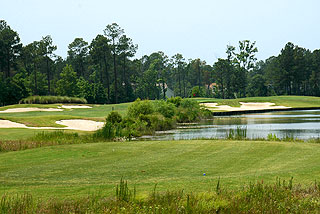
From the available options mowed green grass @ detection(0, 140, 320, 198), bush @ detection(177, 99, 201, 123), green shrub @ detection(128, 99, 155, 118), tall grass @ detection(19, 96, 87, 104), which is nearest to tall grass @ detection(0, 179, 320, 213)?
mowed green grass @ detection(0, 140, 320, 198)

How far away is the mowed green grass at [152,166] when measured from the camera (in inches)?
390

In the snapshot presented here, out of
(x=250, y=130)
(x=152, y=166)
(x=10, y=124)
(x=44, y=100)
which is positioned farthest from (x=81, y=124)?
(x=44, y=100)

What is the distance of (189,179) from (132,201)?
3.19m

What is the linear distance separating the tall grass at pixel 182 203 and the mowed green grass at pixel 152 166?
98 centimetres

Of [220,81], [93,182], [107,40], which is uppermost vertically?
[107,40]

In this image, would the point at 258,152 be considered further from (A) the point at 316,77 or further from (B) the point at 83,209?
(A) the point at 316,77

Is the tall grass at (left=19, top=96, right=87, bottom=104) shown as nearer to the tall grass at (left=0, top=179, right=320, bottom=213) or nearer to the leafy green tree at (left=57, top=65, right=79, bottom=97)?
the leafy green tree at (left=57, top=65, right=79, bottom=97)

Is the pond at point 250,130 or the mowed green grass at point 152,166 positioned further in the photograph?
the pond at point 250,130

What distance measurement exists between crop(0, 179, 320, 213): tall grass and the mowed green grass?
3.21 feet

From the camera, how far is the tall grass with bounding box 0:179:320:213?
7216 mm

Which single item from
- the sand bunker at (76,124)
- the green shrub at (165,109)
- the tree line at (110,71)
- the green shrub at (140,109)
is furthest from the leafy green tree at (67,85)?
the sand bunker at (76,124)

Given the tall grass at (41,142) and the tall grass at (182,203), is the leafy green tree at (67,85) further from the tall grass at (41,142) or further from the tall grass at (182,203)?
the tall grass at (182,203)

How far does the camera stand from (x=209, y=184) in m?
9.73

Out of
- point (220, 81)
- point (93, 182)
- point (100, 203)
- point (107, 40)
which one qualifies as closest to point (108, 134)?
point (93, 182)
